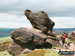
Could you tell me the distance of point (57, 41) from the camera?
77.4 meters

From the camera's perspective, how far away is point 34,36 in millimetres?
71812

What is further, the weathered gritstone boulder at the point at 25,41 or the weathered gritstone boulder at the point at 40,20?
the weathered gritstone boulder at the point at 40,20

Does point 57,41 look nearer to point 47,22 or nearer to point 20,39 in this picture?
point 47,22

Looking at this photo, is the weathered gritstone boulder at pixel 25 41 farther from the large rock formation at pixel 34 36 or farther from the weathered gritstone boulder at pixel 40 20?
the weathered gritstone boulder at pixel 40 20

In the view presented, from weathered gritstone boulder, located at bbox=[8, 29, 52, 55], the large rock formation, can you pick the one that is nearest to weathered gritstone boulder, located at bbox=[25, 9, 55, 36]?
the large rock formation

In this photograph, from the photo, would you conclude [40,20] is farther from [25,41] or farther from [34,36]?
A: [25,41]

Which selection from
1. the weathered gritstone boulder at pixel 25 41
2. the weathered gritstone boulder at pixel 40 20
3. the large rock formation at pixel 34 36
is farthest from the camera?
the weathered gritstone boulder at pixel 40 20

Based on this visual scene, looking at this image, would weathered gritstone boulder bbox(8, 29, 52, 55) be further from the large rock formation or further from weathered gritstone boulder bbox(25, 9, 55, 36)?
weathered gritstone boulder bbox(25, 9, 55, 36)

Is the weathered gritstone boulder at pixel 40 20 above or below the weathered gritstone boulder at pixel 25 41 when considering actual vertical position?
above

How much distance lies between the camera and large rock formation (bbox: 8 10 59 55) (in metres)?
71.2

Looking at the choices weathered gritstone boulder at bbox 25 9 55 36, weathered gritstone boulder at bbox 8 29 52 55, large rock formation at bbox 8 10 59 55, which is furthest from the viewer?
weathered gritstone boulder at bbox 25 9 55 36

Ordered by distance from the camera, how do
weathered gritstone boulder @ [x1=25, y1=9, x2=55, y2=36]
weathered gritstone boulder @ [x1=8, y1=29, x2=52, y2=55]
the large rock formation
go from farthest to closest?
weathered gritstone boulder @ [x1=25, y1=9, x2=55, y2=36]
the large rock formation
weathered gritstone boulder @ [x1=8, y1=29, x2=52, y2=55]

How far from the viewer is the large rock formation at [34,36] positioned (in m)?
71.2

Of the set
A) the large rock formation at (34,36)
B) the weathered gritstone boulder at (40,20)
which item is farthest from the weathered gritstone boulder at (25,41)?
the weathered gritstone boulder at (40,20)
